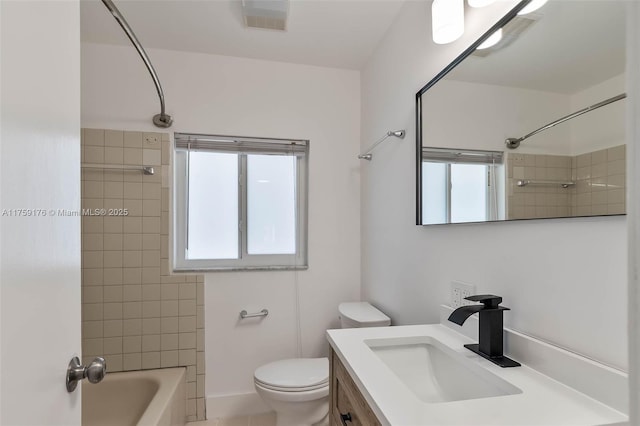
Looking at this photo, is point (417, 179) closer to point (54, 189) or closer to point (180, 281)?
point (54, 189)

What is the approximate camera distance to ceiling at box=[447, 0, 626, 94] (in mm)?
700

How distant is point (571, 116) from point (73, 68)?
3.89ft

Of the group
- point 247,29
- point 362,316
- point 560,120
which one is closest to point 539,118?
point 560,120

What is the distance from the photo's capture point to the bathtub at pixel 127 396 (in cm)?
179

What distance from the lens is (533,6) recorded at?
861mm

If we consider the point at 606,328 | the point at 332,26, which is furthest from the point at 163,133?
the point at 606,328

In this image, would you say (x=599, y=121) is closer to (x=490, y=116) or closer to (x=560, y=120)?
(x=560, y=120)

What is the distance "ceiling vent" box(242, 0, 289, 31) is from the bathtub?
208cm

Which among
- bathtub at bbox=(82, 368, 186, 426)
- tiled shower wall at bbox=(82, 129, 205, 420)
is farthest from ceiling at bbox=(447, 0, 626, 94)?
bathtub at bbox=(82, 368, 186, 426)

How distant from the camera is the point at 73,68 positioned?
681 mm

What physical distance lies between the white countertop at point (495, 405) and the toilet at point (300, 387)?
0.85 m

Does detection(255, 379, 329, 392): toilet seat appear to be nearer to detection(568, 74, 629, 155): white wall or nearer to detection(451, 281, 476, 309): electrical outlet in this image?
detection(451, 281, 476, 309): electrical outlet

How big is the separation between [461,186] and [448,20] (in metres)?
0.61

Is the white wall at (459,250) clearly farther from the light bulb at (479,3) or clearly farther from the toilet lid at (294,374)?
the toilet lid at (294,374)
